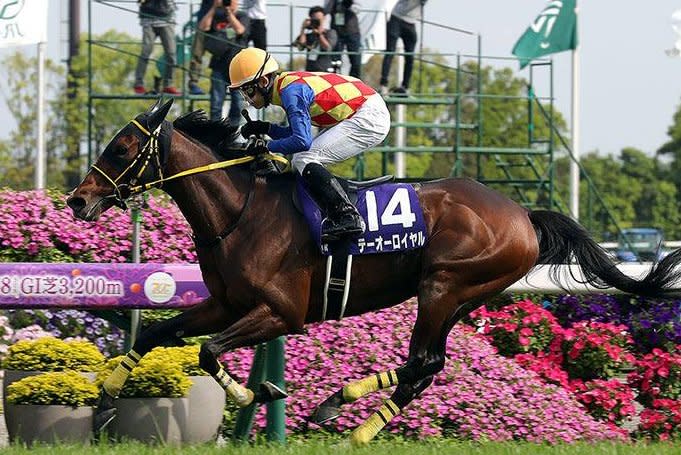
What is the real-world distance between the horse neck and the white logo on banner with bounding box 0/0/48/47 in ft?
33.7

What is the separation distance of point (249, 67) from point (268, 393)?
1629 mm

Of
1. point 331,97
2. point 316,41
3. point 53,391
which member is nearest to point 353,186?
point 331,97

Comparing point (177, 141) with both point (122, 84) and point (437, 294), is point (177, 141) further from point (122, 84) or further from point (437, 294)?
point (122, 84)

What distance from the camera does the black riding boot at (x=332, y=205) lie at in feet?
22.1

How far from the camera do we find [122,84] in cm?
3891

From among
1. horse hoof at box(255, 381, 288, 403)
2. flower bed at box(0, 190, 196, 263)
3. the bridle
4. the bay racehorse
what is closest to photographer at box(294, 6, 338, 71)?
flower bed at box(0, 190, 196, 263)

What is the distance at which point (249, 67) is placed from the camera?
22.4ft

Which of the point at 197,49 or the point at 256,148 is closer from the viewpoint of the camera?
the point at 256,148

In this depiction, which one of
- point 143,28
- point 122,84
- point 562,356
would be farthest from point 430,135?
point 562,356

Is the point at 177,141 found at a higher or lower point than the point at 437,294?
higher

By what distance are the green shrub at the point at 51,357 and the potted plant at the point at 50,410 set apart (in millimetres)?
318

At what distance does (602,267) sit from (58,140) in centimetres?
3060

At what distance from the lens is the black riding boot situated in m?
6.75

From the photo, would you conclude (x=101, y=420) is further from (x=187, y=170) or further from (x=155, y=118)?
(x=155, y=118)
